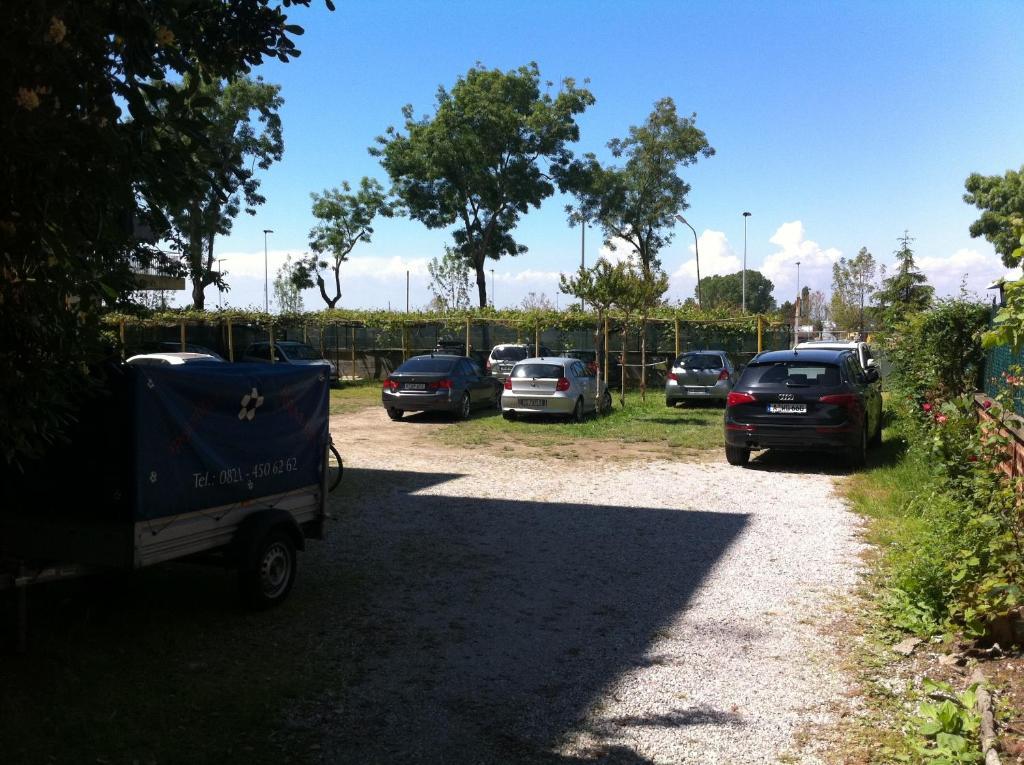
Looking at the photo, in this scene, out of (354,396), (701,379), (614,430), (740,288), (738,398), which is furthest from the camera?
(740,288)

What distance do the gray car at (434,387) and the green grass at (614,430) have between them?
57 cm

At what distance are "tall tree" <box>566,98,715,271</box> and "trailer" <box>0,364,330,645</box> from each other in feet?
131

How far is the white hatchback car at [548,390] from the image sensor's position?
19.2 m

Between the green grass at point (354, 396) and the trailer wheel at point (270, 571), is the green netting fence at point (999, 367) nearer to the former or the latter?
the trailer wheel at point (270, 571)

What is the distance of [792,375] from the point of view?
12906 millimetres

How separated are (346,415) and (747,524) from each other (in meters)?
13.9

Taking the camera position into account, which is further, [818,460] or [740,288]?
[740,288]

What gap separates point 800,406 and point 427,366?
33.3ft

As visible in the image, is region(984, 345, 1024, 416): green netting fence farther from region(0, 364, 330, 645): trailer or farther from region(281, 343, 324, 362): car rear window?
region(281, 343, 324, 362): car rear window

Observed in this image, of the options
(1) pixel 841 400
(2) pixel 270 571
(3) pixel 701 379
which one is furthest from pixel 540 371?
(2) pixel 270 571

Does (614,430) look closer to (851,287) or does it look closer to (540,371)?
(540,371)

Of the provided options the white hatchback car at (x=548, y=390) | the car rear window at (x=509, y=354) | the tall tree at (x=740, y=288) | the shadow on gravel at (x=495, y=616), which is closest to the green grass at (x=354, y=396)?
the car rear window at (x=509, y=354)

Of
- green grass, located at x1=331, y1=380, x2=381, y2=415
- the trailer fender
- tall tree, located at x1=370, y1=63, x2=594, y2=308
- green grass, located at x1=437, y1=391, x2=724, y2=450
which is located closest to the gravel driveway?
the trailer fender

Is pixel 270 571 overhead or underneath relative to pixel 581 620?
overhead
